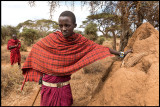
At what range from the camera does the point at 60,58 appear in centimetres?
163

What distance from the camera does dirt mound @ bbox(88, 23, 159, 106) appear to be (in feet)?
4.67

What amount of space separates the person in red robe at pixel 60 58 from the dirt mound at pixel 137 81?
0.94ft

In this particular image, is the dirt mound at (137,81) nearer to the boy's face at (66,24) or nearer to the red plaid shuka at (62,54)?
the red plaid shuka at (62,54)

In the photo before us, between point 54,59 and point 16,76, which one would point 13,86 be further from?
point 54,59

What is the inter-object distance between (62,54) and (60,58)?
6 cm

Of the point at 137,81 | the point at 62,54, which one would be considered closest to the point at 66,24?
the point at 62,54

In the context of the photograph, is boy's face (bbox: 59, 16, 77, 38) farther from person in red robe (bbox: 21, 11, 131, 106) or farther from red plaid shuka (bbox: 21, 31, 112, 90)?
red plaid shuka (bbox: 21, 31, 112, 90)

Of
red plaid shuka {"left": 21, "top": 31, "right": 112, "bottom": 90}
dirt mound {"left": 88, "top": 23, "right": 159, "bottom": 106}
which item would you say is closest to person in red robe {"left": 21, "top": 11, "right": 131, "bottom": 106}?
red plaid shuka {"left": 21, "top": 31, "right": 112, "bottom": 90}

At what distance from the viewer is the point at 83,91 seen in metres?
3.70

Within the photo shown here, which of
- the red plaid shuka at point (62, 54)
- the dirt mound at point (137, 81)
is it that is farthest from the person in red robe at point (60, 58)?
the dirt mound at point (137, 81)

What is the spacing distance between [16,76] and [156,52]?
4.27 metres

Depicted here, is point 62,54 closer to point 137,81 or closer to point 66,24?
point 66,24

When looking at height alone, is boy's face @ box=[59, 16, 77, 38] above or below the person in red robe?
above

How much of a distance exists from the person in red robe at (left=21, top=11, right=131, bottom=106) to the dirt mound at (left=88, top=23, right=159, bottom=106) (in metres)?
0.29
